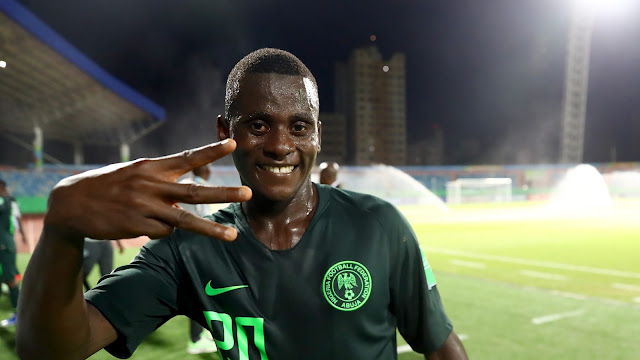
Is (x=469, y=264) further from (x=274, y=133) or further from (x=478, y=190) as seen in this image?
(x=478, y=190)

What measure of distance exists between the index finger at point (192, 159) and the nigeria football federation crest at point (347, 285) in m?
0.67

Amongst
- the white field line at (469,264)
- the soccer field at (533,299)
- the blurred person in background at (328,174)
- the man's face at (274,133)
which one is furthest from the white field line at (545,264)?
the man's face at (274,133)

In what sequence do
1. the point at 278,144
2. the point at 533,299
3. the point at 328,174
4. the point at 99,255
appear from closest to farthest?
the point at 278,144 → the point at 99,255 → the point at 533,299 → the point at 328,174

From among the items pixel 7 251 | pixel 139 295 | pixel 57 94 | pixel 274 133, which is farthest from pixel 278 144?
pixel 57 94

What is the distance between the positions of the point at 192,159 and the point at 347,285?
74cm

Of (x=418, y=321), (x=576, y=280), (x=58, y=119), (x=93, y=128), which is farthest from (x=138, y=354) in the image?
(x=93, y=128)

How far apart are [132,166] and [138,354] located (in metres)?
4.63

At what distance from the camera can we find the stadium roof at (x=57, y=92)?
51.8ft

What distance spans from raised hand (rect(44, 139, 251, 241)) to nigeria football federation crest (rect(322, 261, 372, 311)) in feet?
1.88

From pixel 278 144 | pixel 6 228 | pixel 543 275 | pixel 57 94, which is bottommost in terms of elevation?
pixel 543 275

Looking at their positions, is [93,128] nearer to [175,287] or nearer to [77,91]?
[77,91]

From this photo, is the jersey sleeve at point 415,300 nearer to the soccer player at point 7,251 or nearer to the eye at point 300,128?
the eye at point 300,128

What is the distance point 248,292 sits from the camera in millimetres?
1753

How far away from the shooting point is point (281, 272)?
68.9 inches
